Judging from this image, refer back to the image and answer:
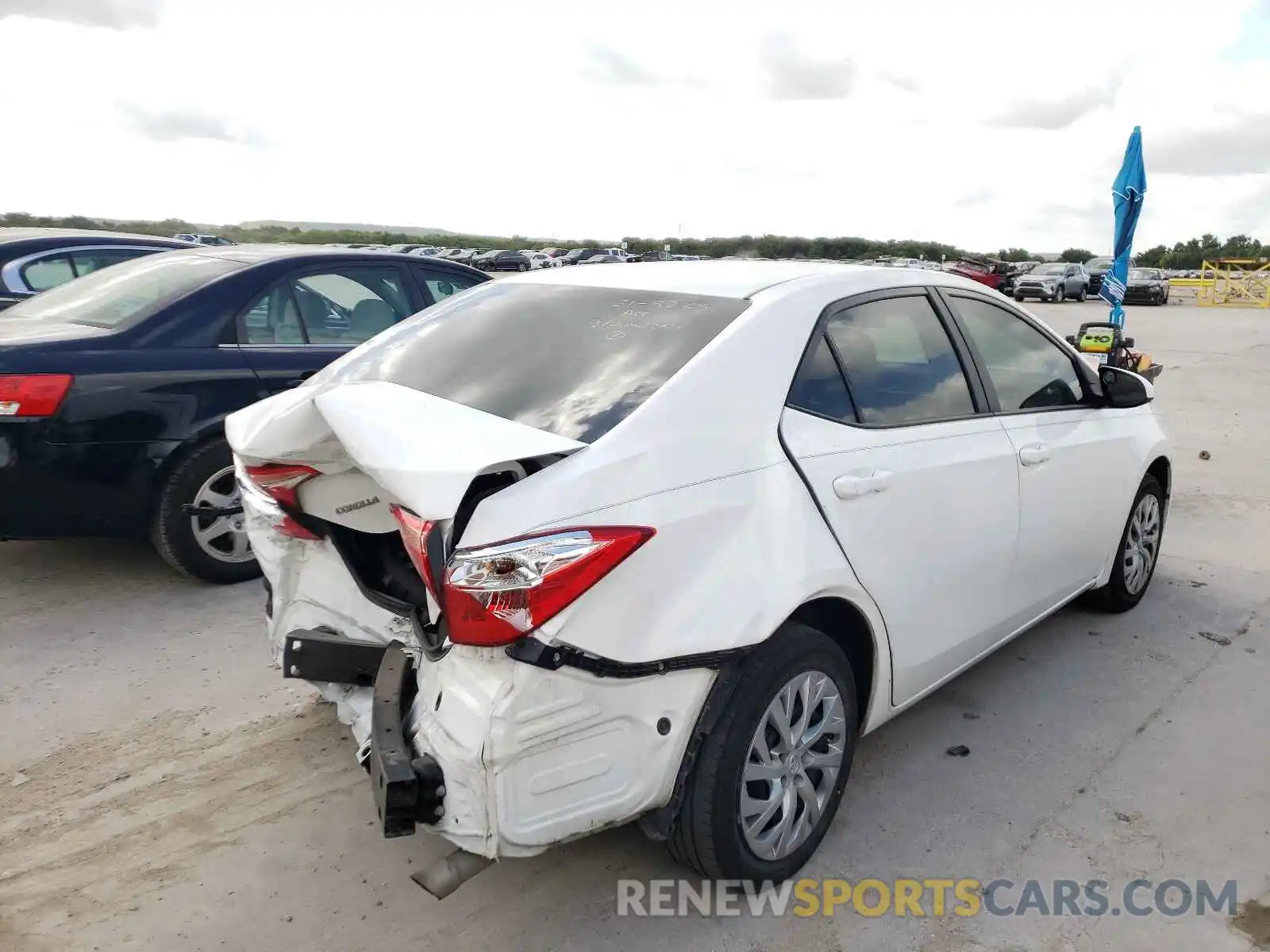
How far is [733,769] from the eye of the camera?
7.61ft

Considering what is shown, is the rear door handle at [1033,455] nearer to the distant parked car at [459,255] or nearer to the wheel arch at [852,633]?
the wheel arch at [852,633]

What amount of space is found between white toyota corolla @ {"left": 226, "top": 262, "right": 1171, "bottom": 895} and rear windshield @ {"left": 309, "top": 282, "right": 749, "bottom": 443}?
1cm

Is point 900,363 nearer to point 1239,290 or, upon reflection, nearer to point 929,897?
point 929,897

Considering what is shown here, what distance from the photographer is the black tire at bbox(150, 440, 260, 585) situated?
4.38 meters

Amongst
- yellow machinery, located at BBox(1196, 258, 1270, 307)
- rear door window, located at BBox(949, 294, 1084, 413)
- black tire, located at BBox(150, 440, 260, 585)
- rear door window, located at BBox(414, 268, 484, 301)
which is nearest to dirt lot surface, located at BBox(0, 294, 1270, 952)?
black tire, located at BBox(150, 440, 260, 585)

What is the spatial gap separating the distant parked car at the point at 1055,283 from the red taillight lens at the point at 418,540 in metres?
32.5

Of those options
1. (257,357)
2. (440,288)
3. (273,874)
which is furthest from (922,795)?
(440,288)

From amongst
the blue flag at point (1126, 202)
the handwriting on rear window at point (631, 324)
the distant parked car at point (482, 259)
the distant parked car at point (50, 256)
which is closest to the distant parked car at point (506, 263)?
the distant parked car at point (482, 259)

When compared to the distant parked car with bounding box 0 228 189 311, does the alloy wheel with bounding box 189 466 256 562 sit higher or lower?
lower

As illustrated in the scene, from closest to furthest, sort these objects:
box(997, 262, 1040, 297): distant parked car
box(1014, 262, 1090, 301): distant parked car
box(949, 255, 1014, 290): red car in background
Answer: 1. box(1014, 262, 1090, 301): distant parked car
2. box(949, 255, 1014, 290): red car in background
3. box(997, 262, 1040, 297): distant parked car

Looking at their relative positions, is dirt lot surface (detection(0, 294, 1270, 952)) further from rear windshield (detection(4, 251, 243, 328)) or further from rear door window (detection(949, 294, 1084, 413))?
rear windshield (detection(4, 251, 243, 328))

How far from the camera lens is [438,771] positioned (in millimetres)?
2076

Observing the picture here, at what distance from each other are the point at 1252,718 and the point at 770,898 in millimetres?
2199

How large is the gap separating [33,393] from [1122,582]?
16.0ft
